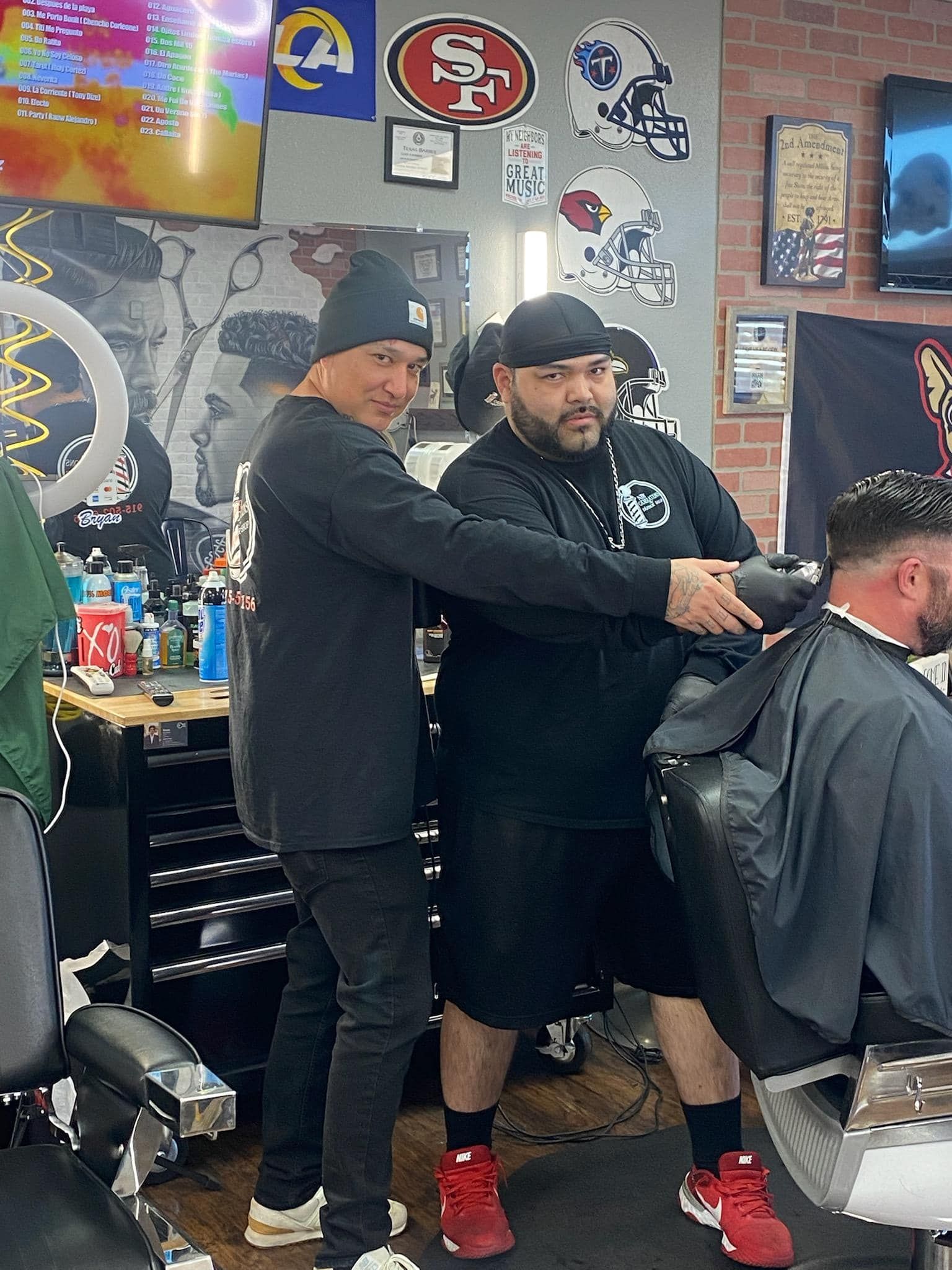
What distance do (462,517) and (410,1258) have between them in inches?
49.8

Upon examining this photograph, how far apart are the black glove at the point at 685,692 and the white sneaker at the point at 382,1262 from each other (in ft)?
3.04

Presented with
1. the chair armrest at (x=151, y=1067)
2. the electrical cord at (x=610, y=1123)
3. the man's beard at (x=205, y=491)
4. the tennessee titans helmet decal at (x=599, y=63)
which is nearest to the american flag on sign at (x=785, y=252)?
the tennessee titans helmet decal at (x=599, y=63)

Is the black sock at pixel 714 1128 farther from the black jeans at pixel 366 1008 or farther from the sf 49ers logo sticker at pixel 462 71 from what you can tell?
the sf 49ers logo sticker at pixel 462 71

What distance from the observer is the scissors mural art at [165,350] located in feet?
9.68

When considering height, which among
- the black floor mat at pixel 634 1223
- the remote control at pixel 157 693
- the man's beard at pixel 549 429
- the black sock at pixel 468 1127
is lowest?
the black floor mat at pixel 634 1223

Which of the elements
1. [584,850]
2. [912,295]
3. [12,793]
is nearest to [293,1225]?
[584,850]

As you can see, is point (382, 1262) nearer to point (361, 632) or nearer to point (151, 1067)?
point (151, 1067)

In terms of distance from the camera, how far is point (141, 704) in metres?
2.50

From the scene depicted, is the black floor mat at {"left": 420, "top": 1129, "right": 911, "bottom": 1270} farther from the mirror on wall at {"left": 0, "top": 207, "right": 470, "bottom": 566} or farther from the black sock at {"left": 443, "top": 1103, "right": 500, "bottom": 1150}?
the mirror on wall at {"left": 0, "top": 207, "right": 470, "bottom": 566}

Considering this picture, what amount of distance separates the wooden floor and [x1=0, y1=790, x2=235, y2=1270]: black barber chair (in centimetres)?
69

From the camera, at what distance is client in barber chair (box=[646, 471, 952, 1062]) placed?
1.74 meters

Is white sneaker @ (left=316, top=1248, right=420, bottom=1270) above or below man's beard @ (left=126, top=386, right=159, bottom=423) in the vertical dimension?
below

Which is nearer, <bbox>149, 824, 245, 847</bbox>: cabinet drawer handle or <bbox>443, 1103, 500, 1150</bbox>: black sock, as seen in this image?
<bbox>443, 1103, 500, 1150</bbox>: black sock

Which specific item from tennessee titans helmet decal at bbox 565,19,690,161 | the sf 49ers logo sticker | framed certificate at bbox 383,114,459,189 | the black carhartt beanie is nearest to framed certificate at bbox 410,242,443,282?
framed certificate at bbox 383,114,459,189
